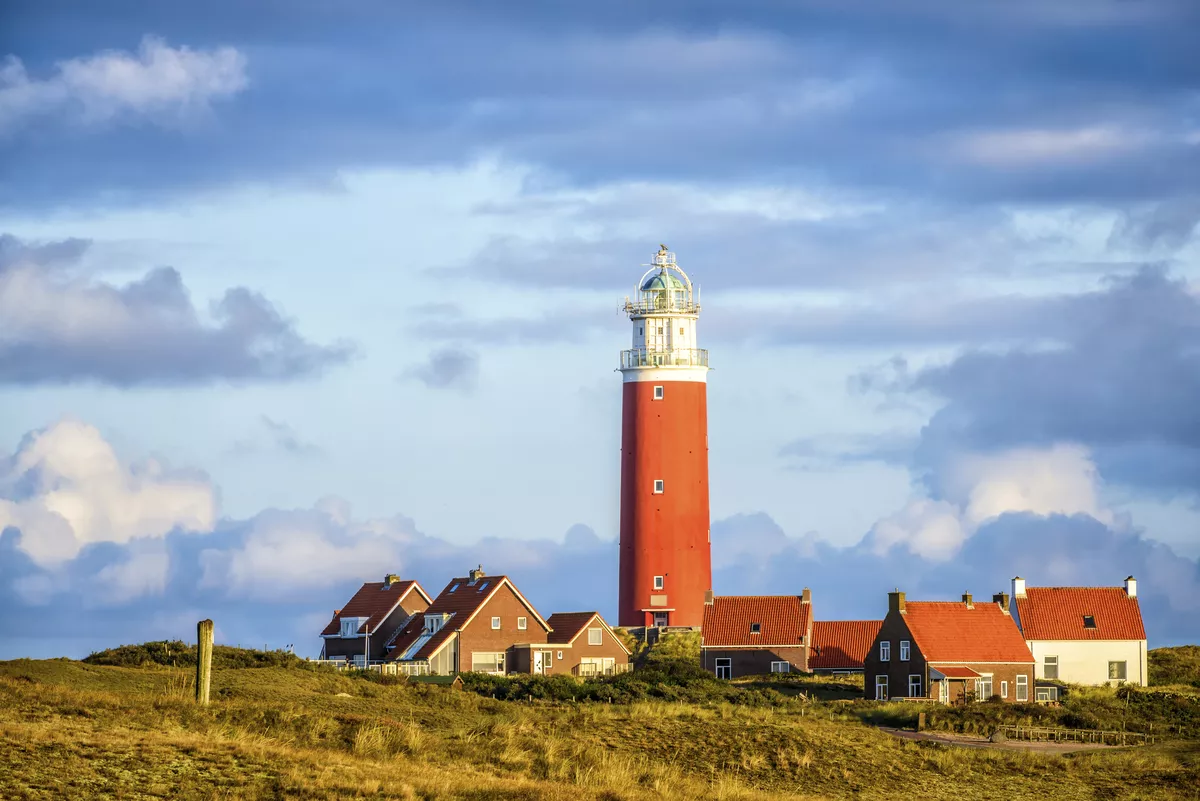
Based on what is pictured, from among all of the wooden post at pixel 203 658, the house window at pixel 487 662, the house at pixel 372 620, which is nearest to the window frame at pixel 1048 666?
the house window at pixel 487 662

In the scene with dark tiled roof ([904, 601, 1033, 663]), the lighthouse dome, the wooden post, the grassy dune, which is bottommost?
the grassy dune

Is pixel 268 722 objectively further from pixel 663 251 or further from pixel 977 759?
pixel 663 251

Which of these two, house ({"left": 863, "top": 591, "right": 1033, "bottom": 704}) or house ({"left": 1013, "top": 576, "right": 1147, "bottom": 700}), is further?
house ({"left": 1013, "top": 576, "right": 1147, "bottom": 700})

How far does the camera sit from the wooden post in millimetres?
29359

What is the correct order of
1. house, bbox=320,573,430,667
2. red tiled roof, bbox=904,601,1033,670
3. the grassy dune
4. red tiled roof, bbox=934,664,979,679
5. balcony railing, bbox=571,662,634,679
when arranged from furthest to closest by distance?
house, bbox=320,573,430,667 → balcony railing, bbox=571,662,634,679 → red tiled roof, bbox=904,601,1033,670 → red tiled roof, bbox=934,664,979,679 → the grassy dune

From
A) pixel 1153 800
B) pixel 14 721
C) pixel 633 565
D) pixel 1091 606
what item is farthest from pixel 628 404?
pixel 14 721

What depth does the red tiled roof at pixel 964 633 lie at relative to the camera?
53500mm

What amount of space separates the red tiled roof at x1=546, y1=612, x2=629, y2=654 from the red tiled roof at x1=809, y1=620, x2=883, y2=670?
7.58 meters

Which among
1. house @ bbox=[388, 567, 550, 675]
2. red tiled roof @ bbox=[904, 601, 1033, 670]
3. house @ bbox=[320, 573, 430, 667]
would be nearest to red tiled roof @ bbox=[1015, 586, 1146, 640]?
red tiled roof @ bbox=[904, 601, 1033, 670]

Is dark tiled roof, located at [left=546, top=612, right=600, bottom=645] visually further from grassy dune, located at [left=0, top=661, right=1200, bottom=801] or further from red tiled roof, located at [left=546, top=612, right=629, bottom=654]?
grassy dune, located at [left=0, top=661, right=1200, bottom=801]

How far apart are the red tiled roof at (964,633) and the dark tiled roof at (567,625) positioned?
506 inches

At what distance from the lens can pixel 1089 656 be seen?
60.2 metres

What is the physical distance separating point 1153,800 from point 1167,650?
132 feet

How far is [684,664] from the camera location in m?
57.2
